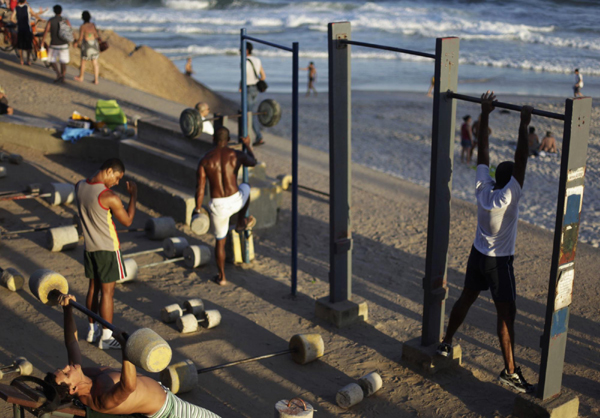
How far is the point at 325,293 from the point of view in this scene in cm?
787

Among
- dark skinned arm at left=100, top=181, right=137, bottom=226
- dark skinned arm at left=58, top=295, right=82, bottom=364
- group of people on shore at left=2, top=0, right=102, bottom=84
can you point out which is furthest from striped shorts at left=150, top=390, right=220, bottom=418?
group of people on shore at left=2, top=0, right=102, bottom=84

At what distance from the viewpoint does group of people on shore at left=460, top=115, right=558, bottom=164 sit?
561 inches

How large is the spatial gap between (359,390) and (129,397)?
6.91 feet

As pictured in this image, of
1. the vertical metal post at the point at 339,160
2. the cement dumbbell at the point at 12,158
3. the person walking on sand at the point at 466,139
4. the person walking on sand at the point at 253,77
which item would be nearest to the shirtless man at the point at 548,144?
the person walking on sand at the point at 466,139

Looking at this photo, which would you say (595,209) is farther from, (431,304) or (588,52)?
(588,52)

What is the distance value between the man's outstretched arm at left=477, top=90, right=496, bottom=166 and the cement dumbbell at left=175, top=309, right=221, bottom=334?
3.04 metres

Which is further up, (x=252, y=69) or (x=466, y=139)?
(x=252, y=69)

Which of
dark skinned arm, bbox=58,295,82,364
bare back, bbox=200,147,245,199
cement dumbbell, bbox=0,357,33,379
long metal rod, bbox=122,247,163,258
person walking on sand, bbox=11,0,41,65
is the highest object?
person walking on sand, bbox=11,0,41,65

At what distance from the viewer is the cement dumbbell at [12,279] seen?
6906 mm

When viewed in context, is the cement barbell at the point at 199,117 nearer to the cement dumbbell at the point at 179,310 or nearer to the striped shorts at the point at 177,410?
the cement dumbbell at the point at 179,310

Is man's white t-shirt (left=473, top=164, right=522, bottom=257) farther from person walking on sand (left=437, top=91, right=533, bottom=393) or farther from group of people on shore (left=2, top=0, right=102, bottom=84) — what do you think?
group of people on shore (left=2, top=0, right=102, bottom=84)

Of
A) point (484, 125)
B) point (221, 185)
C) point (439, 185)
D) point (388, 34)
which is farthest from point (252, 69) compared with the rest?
point (388, 34)

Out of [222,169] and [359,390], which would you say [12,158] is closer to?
[222,169]

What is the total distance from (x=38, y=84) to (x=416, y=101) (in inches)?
472
